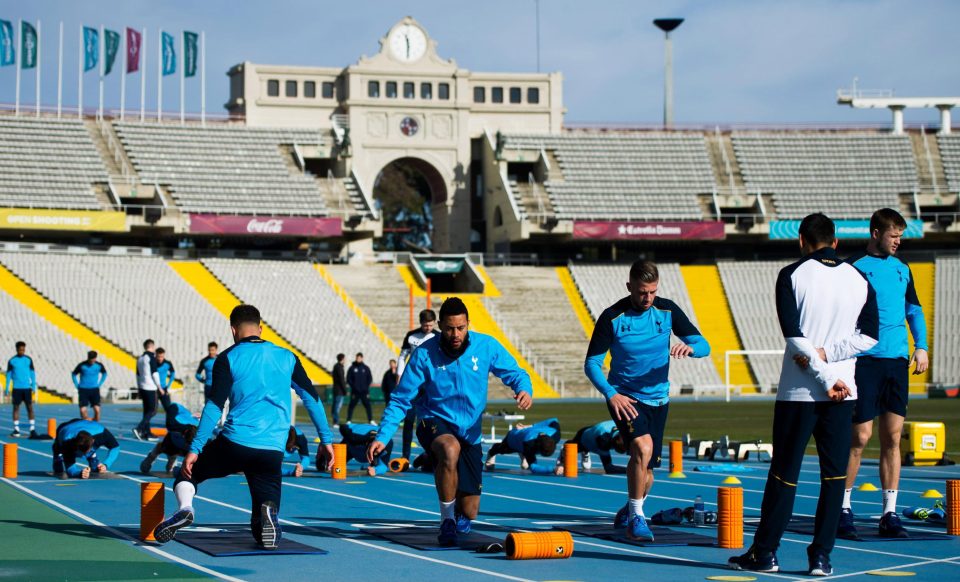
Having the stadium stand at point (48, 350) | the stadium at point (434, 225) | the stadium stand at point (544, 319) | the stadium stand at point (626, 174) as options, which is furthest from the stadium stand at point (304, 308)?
the stadium stand at point (626, 174)

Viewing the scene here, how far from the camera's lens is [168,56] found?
61.5 m

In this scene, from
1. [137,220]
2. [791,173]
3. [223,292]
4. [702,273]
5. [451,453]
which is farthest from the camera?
[791,173]

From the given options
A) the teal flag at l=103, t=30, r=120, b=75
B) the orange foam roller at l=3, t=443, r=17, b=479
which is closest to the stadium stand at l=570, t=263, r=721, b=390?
the teal flag at l=103, t=30, r=120, b=75

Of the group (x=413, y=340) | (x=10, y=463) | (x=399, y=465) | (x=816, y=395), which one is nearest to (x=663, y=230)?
(x=413, y=340)

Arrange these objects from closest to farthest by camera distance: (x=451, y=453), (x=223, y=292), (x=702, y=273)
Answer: (x=451, y=453) < (x=223, y=292) < (x=702, y=273)

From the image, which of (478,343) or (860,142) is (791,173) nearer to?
(860,142)

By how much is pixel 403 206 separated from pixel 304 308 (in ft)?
99.9

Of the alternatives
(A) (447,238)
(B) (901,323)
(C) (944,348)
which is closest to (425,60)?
(A) (447,238)

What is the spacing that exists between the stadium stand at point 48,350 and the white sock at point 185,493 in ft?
109

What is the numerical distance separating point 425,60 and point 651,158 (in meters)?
12.0

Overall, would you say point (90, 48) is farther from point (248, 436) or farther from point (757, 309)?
point (248, 436)

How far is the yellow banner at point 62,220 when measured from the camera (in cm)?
5166

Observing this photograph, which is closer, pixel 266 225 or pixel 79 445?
pixel 79 445

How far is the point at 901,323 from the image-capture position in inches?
405
